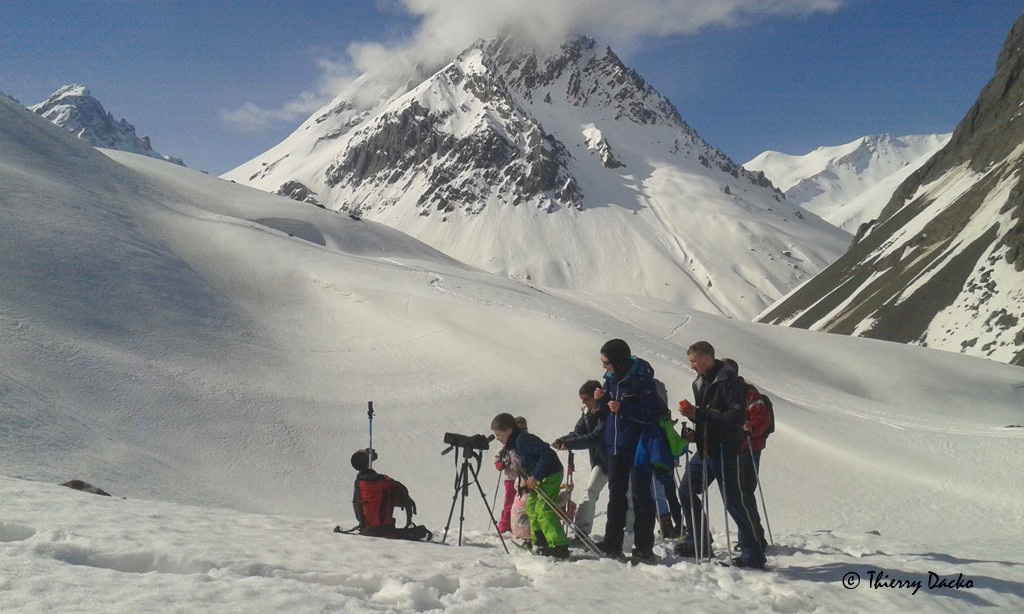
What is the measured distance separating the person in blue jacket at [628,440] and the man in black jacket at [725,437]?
0.43 m

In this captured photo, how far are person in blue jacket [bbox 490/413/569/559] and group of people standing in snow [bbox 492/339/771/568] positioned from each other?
1cm

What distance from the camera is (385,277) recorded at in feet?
94.5

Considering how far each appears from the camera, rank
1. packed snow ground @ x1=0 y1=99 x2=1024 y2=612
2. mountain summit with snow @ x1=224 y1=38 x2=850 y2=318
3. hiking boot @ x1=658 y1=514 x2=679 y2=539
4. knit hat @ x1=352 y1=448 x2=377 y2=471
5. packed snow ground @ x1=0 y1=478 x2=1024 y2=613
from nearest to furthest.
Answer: packed snow ground @ x1=0 y1=478 x2=1024 y2=613, packed snow ground @ x1=0 y1=99 x2=1024 y2=612, knit hat @ x1=352 y1=448 x2=377 y2=471, hiking boot @ x1=658 y1=514 x2=679 y2=539, mountain summit with snow @ x1=224 y1=38 x2=850 y2=318

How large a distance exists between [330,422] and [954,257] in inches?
2798

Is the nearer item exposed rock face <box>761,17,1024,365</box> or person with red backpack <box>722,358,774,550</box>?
person with red backpack <box>722,358,774,550</box>

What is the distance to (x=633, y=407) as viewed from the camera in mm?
6895

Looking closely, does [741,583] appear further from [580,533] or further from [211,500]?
[211,500]

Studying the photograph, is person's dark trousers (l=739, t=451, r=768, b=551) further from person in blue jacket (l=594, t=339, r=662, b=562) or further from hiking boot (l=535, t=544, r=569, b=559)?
hiking boot (l=535, t=544, r=569, b=559)

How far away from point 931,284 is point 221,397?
70.0 m

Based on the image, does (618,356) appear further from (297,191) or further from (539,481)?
(297,191)

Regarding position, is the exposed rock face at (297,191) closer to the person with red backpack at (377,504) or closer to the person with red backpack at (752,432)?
the person with red backpack at (377,504)

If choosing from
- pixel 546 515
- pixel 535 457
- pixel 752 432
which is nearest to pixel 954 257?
pixel 752 432

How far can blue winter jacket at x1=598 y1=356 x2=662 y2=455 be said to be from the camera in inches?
270

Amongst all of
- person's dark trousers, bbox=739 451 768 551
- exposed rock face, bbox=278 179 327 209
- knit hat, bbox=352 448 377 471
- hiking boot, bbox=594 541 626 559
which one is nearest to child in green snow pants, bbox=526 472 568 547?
hiking boot, bbox=594 541 626 559
